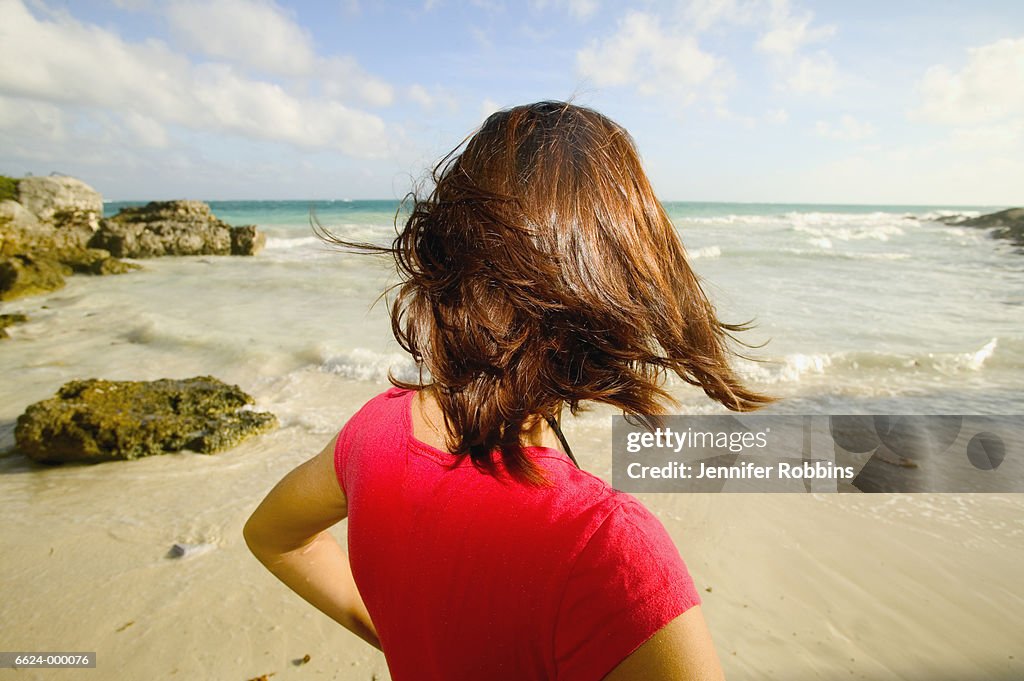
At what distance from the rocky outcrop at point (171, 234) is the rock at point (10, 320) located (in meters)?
9.15

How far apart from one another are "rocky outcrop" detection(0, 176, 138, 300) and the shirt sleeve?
1219 centimetres

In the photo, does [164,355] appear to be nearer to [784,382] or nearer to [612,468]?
[612,468]

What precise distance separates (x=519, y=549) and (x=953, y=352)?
25.1ft

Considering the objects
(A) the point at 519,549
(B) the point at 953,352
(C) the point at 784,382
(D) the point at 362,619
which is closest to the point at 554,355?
(A) the point at 519,549

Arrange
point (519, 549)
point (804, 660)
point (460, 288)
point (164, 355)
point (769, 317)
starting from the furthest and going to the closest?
point (769, 317), point (164, 355), point (804, 660), point (460, 288), point (519, 549)

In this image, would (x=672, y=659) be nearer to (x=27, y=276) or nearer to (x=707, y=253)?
(x=27, y=276)

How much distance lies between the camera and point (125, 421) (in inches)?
153

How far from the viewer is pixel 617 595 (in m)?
0.68

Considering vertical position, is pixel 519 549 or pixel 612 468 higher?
pixel 519 549

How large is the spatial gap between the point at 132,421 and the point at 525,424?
3.95 meters

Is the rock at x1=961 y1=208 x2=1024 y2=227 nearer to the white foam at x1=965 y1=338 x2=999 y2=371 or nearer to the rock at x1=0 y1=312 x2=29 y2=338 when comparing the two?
the white foam at x1=965 y1=338 x2=999 y2=371

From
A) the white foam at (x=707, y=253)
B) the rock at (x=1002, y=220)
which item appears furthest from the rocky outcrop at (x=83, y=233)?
the rock at (x=1002, y=220)

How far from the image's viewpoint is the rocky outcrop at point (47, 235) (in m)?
10.3

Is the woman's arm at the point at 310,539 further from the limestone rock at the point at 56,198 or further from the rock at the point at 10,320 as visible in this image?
the limestone rock at the point at 56,198
